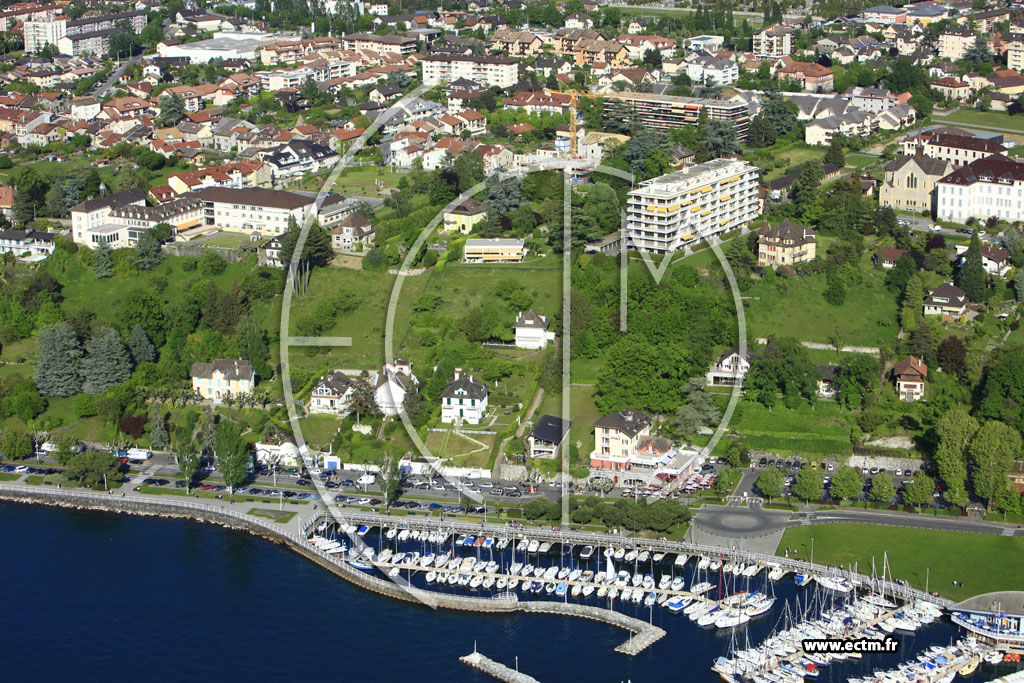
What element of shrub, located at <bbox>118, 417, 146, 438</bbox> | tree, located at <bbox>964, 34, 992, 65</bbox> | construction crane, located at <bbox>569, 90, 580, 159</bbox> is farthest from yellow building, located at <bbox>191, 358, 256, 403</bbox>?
tree, located at <bbox>964, 34, 992, 65</bbox>

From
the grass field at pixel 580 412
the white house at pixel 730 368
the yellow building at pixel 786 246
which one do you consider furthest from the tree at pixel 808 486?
the yellow building at pixel 786 246

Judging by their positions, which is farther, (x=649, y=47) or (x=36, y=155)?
(x=649, y=47)

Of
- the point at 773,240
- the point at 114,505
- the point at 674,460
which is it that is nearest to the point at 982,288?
the point at 773,240

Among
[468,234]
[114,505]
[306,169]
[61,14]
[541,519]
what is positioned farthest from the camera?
[61,14]

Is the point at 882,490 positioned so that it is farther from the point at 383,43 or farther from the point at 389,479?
the point at 383,43

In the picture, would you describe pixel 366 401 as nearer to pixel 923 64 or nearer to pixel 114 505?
pixel 114 505
